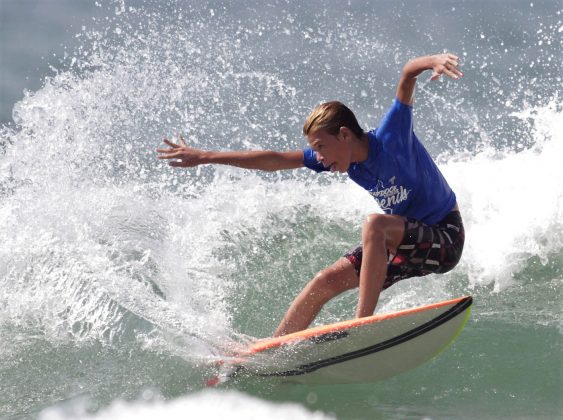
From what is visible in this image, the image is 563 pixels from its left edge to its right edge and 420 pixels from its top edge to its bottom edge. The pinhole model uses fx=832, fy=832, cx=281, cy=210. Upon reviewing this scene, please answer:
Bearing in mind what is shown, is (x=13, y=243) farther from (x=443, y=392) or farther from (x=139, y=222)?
(x=443, y=392)

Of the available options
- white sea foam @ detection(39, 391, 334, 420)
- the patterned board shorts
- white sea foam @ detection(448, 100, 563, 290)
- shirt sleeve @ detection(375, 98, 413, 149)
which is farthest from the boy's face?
white sea foam @ detection(448, 100, 563, 290)

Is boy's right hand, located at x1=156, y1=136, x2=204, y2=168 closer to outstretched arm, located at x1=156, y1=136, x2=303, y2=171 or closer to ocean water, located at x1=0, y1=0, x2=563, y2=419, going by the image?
outstretched arm, located at x1=156, y1=136, x2=303, y2=171

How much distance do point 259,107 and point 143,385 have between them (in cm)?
696

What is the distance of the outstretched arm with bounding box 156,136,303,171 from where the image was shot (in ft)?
15.4

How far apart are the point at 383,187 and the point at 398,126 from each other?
0.35 metres

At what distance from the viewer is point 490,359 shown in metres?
5.05

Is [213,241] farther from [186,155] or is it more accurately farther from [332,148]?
[332,148]

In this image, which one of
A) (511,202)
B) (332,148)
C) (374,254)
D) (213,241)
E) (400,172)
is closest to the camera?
(374,254)

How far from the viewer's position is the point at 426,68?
4285mm

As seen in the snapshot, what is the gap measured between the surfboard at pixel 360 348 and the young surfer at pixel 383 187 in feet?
0.49

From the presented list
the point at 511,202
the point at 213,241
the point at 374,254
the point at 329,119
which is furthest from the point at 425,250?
the point at 511,202

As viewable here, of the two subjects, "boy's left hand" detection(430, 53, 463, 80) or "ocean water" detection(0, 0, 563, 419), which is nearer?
"boy's left hand" detection(430, 53, 463, 80)

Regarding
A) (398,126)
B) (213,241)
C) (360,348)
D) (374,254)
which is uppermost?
(398,126)

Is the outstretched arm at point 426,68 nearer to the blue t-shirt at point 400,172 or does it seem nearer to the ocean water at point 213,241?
the blue t-shirt at point 400,172
